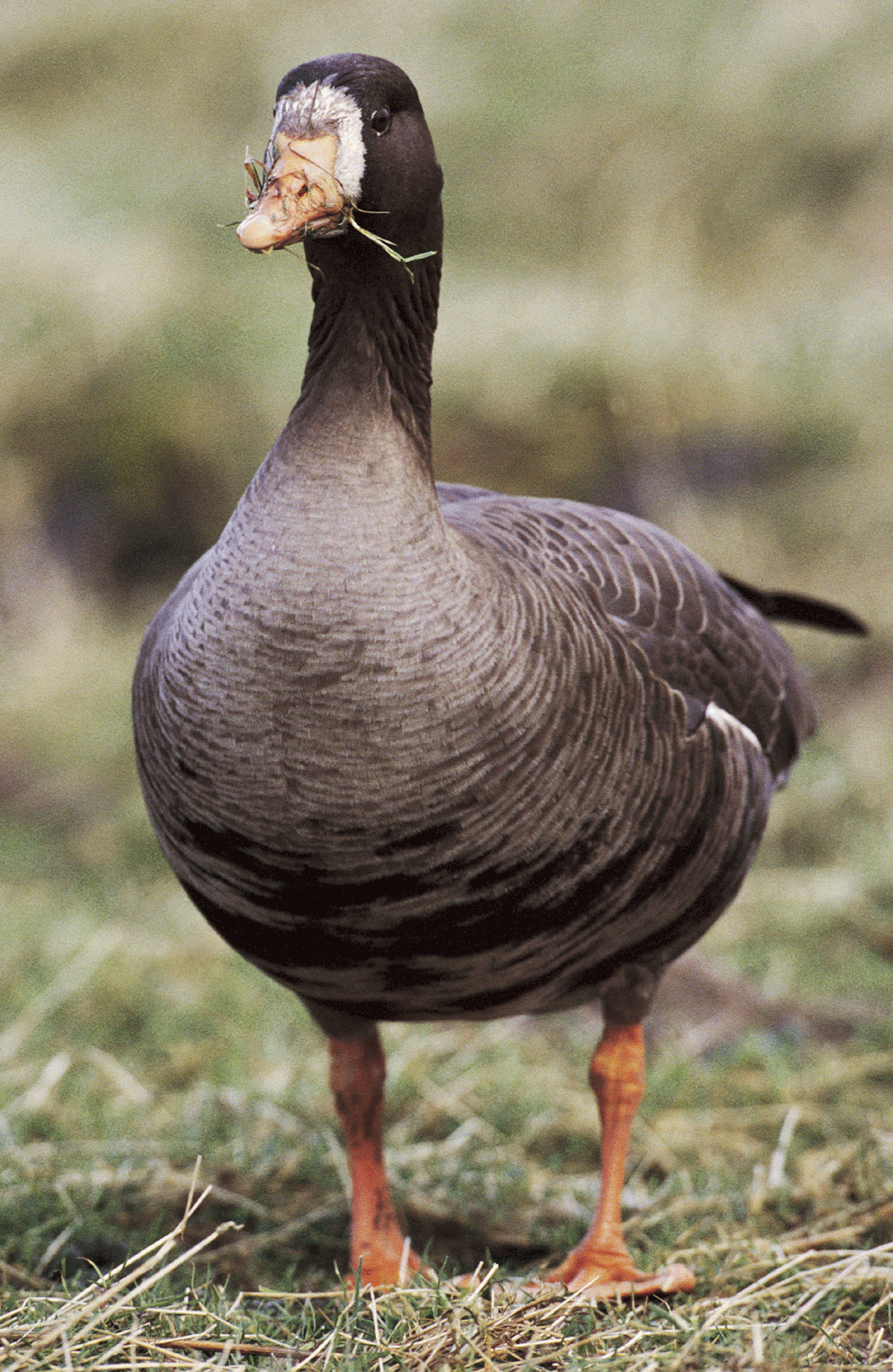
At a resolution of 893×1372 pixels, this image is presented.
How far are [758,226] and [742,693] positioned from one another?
875 cm

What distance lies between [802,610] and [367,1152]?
207 centimetres

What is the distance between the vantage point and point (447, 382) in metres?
9.84

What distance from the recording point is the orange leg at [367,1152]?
377 centimetres

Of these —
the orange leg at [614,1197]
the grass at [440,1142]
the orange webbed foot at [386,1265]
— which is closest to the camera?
the grass at [440,1142]

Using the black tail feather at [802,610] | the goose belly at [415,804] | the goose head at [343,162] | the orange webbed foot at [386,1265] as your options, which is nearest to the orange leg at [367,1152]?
the orange webbed foot at [386,1265]

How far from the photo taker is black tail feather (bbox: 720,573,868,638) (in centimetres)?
451

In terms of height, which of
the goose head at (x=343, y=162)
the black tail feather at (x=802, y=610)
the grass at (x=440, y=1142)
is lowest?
the grass at (x=440, y=1142)

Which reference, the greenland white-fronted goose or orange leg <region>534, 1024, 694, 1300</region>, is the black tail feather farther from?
orange leg <region>534, 1024, 694, 1300</region>

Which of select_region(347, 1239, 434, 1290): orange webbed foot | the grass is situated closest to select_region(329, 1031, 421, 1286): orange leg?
select_region(347, 1239, 434, 1290): orange webbed foot

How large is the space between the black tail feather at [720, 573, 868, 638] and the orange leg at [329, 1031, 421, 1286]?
175 centimetres

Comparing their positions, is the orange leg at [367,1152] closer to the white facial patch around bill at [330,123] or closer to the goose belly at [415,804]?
the goose belly at [415,804]

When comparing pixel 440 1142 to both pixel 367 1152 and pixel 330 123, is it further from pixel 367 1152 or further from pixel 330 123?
pixel 330 123

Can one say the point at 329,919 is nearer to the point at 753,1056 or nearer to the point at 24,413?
the point at 753,1056

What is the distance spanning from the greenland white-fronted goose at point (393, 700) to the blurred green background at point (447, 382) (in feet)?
4.66
